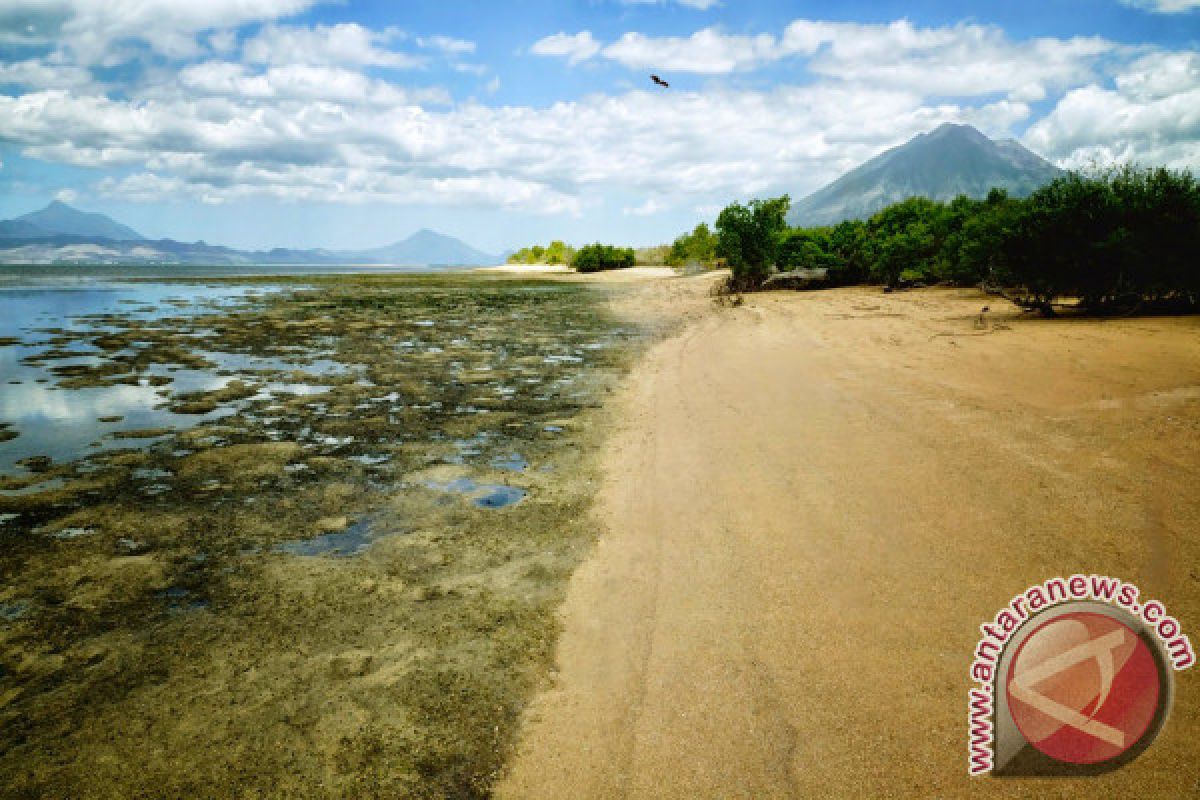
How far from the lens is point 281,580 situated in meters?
4.91

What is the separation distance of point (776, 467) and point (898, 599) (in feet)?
9.38

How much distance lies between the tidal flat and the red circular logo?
2.55 metres

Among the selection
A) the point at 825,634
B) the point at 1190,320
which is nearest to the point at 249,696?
the point at 825,634

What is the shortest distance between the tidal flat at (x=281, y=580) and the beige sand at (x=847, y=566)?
60cm

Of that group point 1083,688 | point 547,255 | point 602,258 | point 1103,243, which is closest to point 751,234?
point 1103,243

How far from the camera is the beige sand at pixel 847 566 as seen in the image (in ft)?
9.95

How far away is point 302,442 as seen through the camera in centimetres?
855

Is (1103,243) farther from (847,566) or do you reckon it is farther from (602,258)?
(602,258)

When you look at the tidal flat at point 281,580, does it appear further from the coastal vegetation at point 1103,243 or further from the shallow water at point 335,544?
the coastal vegetation at point 1103,243

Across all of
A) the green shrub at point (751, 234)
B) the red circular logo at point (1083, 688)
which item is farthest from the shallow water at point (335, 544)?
the green shrub at point (751, 234)

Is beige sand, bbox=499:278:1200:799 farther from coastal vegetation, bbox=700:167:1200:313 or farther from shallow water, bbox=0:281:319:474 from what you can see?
shallow water, bbox=0:281:319:474

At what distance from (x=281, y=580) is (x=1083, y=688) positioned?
17.7 feet

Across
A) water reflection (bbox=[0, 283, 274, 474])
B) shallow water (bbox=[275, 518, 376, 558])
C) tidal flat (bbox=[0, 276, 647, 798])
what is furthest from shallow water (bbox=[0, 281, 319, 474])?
shallow water (bbox=[275, 518, 376, 558])

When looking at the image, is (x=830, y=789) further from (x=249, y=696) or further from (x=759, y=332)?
(x=759, y=332)
